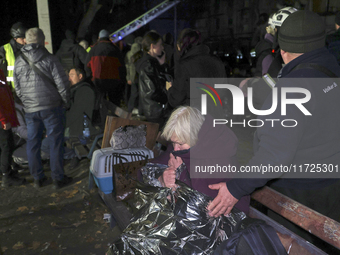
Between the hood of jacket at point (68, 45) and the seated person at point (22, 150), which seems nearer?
the seated person at point (22, 150)

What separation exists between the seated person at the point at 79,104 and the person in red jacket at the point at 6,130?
3.36 feet

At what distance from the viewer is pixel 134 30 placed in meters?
19.3

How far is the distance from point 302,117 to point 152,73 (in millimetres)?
3166

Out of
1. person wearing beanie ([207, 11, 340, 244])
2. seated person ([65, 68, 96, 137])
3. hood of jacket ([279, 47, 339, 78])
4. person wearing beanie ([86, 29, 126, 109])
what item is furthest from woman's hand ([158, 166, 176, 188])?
person wearing beanie ([86, 29, 126, 109])

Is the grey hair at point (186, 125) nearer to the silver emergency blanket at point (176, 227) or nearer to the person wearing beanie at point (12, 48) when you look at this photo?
the silver emergency blanket at point (176, 227)

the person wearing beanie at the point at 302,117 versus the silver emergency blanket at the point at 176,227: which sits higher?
the person wearing beanie at the point at 302,117

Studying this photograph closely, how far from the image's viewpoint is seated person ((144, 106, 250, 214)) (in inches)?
87.8

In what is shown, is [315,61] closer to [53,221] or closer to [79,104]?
[53,221]

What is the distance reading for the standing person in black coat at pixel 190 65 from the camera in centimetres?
399

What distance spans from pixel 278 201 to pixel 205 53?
2401 millimetres

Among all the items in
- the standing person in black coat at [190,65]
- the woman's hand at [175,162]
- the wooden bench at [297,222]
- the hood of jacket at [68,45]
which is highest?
the hood of jacket at [68,45]

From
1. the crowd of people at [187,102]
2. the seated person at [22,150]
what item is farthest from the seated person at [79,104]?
the seated person at [22,150]

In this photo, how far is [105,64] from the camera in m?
7.16

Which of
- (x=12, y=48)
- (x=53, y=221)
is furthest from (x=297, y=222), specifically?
(x=12, y=48)
